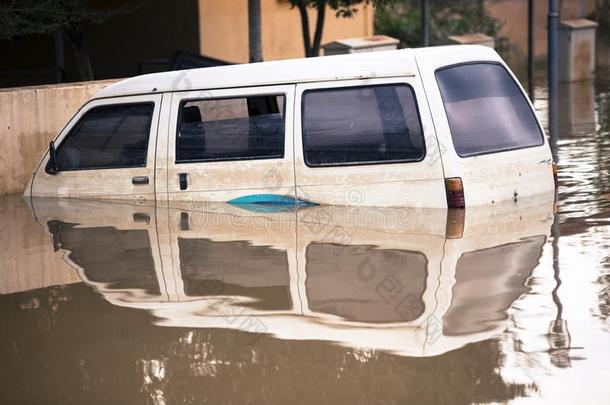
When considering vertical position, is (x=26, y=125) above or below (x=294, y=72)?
below

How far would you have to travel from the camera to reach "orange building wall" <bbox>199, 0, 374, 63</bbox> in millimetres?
22828

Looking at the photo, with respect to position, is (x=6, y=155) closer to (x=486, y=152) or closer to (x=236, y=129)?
(x=236, y=129)

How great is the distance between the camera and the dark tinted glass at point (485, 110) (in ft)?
29.1

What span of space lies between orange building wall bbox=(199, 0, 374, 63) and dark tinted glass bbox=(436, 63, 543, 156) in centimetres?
1215

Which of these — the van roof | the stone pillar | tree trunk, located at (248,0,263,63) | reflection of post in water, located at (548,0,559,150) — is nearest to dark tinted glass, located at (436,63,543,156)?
the van roof

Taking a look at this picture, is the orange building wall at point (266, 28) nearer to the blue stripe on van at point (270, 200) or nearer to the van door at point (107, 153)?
the van door at point (107, 153)

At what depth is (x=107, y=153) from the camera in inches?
397

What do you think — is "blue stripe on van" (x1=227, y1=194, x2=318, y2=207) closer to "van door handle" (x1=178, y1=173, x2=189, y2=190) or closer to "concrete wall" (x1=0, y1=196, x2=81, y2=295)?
"van door handle" (x1=178, y1=173, x2=189, y2=190)

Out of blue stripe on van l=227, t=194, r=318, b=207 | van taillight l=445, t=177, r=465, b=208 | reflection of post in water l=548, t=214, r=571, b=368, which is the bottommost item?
reflection of post in water l=548, t=214, r=571, b=368

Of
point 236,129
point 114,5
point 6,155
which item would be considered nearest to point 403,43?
point 114,5

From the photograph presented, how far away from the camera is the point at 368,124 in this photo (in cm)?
905

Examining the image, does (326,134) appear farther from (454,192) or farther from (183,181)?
(183,181)

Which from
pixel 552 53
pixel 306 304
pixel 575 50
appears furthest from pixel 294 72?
pixel 575 50

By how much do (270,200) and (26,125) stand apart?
12.3ft
